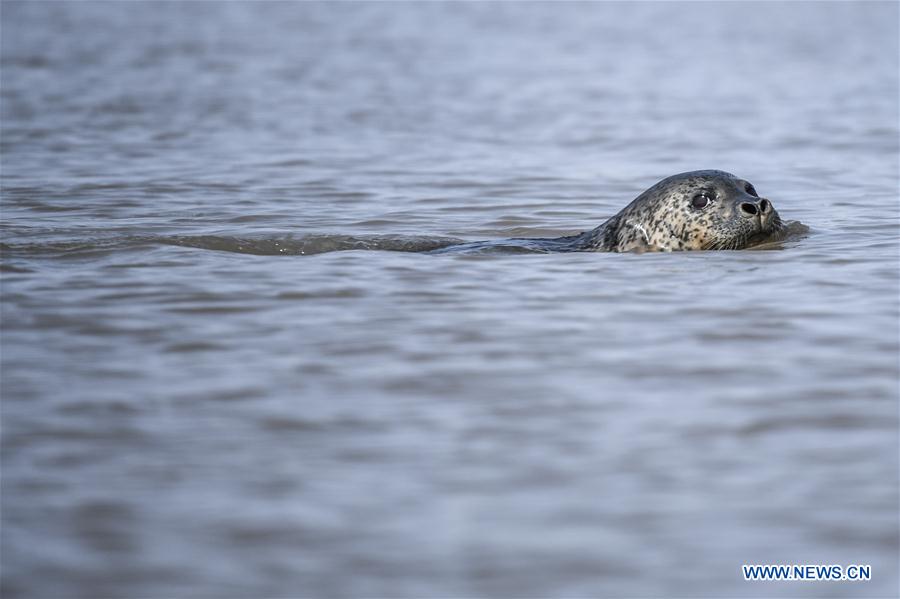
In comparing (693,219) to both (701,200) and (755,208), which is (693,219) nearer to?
(701,200)

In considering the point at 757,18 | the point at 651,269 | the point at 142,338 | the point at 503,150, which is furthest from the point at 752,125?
the point at 757,18

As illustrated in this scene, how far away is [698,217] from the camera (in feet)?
26.9

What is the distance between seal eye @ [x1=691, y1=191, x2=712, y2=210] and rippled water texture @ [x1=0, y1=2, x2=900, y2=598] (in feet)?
1.10

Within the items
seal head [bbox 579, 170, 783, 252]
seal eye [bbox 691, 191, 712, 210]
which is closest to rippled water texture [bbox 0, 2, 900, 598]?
seal head [bbox 579, 170, 783, 252]

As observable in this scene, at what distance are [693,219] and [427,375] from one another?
3270 mm

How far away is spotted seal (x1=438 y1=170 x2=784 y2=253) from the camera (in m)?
8.14

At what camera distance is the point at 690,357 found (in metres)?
5.59

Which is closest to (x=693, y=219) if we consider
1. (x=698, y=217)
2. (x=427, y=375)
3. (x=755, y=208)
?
(x=698, y=217)

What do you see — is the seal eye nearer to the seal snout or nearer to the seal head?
the seal head

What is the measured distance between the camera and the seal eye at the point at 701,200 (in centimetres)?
817

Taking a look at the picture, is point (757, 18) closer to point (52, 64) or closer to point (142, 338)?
point (52, 64)

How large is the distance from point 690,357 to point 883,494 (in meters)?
1.52

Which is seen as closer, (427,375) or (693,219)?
(427,375)

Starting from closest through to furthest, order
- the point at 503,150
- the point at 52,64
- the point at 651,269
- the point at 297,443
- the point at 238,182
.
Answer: the point at 297,443 < the point at 651,269 < the point at 238,182 < the point at 503,150 < the point at 52,64
